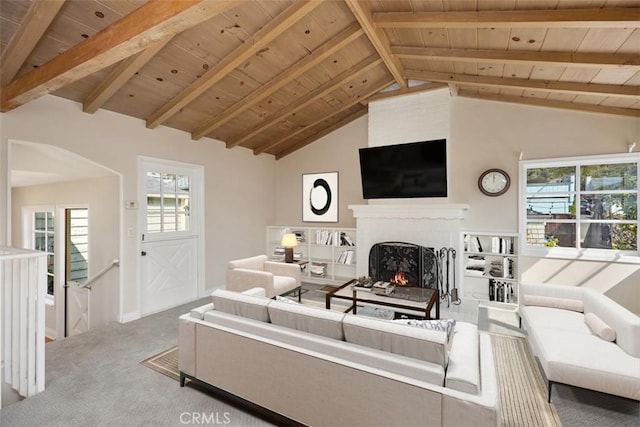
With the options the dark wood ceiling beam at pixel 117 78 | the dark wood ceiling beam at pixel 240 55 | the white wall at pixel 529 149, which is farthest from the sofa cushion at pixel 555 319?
the dark wood ceiling beam at pixel 117 78

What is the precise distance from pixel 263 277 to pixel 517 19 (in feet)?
11.8

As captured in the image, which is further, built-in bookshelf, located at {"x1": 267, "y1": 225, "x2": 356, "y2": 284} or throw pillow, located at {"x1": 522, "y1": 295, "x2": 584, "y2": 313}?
built-in bookshelf, located at {"x1": 267, "y1": 225, "x2": 356, "y2": 284}

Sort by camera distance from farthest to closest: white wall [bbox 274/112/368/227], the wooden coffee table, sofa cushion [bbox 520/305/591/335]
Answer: white wall [bbox 274/112/368/227]
the wooden coffee table
sofa cushion [bbox 520/305/591/335]

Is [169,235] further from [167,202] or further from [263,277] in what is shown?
[263,277]

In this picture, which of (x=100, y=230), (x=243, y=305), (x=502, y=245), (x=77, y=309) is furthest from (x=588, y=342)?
(x=77, y=309)

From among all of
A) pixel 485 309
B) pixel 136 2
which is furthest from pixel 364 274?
pixel 136 2

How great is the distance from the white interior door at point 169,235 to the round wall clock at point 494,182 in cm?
440

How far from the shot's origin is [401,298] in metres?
3.32

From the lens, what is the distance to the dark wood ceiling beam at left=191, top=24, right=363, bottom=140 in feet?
10.4

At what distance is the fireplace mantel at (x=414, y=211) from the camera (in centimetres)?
427

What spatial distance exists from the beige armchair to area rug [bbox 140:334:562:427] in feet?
3.65

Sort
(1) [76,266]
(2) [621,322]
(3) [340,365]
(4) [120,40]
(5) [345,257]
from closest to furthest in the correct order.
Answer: (3) [340,365]
(4) [120,40]
(2) [621,322]
(1) [76,266]
(5) [345,257]

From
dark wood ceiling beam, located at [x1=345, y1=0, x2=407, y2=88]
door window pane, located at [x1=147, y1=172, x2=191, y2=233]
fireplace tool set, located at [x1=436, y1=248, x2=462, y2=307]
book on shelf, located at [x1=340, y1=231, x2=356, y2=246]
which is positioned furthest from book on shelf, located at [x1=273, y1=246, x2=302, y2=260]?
dark wood ceiling beam, located at [x1=345, y1=0, x2=407, y2=88]

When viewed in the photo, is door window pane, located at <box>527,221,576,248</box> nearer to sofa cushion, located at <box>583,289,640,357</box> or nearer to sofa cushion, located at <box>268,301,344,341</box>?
sofa cushion, located at <box>583,289,640,357</box>
